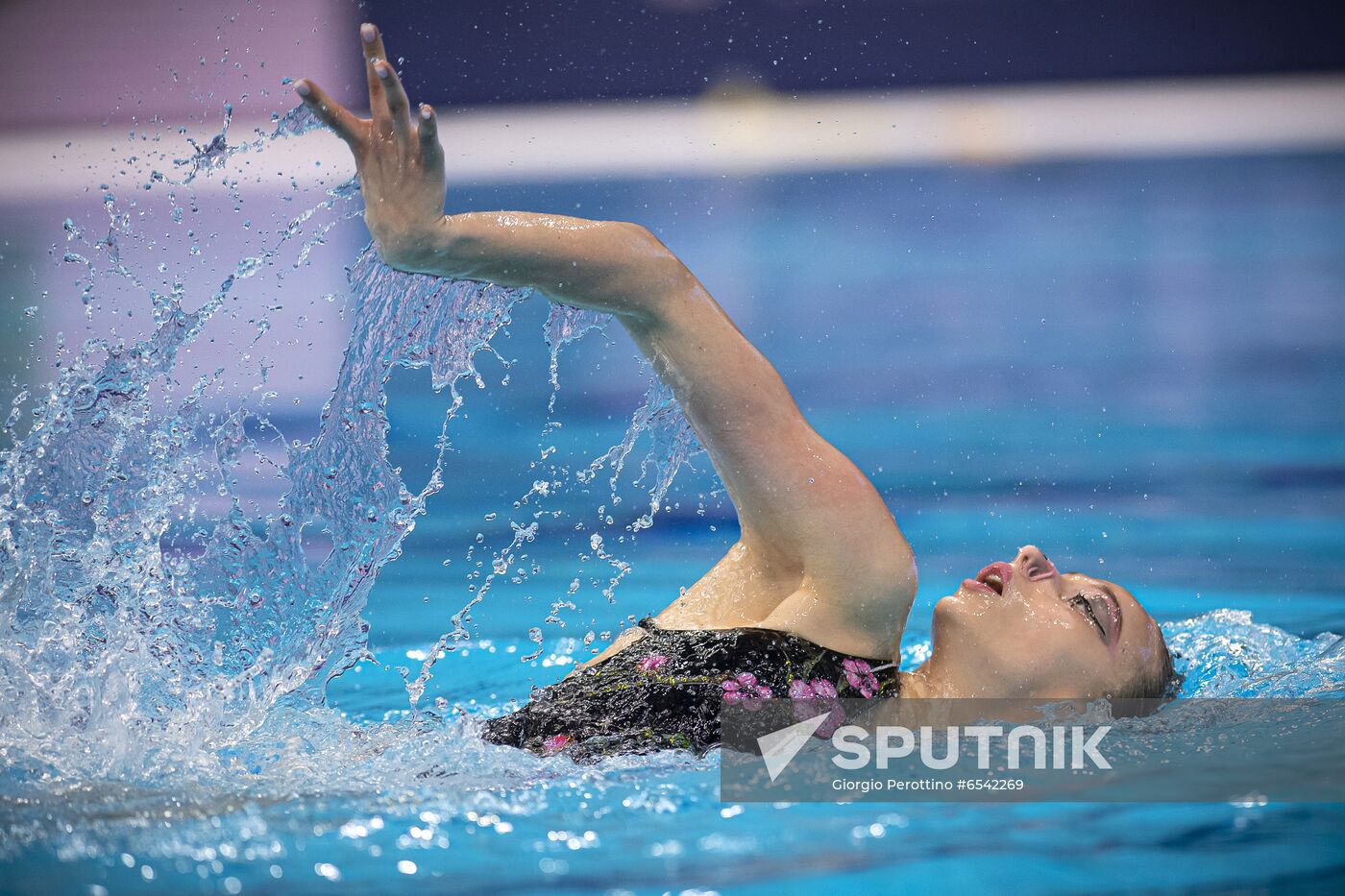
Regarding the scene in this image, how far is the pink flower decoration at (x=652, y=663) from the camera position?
220 centimetres

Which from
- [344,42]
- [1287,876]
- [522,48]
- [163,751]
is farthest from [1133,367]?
[163,751]

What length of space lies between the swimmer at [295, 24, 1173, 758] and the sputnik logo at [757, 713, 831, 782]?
52 millimetres

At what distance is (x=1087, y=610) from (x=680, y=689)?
0.69 meters

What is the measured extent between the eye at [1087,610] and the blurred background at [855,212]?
8.25ft

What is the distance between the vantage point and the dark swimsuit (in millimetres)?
2133

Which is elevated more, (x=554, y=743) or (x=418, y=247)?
(x=418, y=247)

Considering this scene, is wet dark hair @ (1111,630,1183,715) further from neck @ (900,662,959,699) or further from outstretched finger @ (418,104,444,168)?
outstretched finger @ (418,104,444,168)

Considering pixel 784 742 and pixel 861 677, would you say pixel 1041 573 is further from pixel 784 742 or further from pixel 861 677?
pixel 784 742

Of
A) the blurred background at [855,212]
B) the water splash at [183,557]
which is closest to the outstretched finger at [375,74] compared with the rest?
the water splash at [183,557]

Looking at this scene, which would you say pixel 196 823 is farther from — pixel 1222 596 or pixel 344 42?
pixel 344 42

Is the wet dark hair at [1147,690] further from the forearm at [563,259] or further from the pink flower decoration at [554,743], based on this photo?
the forearm at [563,259]

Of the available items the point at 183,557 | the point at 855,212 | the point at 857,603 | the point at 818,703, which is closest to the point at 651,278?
the point at 857,603

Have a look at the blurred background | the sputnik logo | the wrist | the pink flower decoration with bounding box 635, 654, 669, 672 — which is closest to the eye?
the sputnik logo

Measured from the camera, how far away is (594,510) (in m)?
5.10
